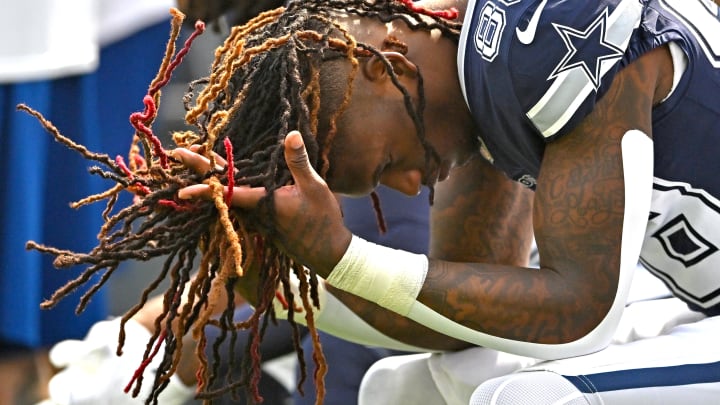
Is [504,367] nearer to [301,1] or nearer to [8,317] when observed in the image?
[301,1]

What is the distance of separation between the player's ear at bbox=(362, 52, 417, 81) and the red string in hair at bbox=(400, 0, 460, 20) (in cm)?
8

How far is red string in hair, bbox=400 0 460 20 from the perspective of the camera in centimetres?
166

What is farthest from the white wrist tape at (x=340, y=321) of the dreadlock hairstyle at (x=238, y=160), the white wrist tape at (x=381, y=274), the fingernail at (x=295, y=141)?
the fingernail at (x=295, y=141)

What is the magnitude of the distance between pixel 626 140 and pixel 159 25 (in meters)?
1.94

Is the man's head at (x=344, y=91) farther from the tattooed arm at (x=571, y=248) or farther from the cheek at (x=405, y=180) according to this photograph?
the tattooed arm at (x=571, y=248)

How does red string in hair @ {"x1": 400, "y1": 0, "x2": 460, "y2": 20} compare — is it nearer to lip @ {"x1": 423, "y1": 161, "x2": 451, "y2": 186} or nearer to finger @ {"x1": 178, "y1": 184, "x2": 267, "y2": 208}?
lip @ {"x1": 423, "y1": 161, "x2": 451, "y2": 186}

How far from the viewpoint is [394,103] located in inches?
64.5

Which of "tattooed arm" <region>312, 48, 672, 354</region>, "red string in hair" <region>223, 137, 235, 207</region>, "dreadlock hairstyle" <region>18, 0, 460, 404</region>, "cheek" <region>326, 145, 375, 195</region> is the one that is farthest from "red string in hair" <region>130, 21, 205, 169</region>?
"tattooed arm" <region>312, 48, 672, 354</region>

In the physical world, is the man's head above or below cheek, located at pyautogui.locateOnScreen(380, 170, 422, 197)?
above

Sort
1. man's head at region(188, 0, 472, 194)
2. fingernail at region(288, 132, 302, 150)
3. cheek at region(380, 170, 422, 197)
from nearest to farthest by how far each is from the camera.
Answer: fingernail at region(288, 132, 302, 150) < man's head at region(188, 0, 472, 194) < cheek at region(380, 170, 422, 197)

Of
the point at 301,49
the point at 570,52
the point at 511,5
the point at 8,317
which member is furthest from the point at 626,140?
the point at 8,317

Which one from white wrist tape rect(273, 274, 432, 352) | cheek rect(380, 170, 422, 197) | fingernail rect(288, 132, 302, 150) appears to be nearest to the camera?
fingernail rect(288, 132, 302, 150)

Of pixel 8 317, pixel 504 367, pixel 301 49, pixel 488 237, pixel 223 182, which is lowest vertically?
pixel 8 317

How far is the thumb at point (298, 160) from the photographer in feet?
4.77
